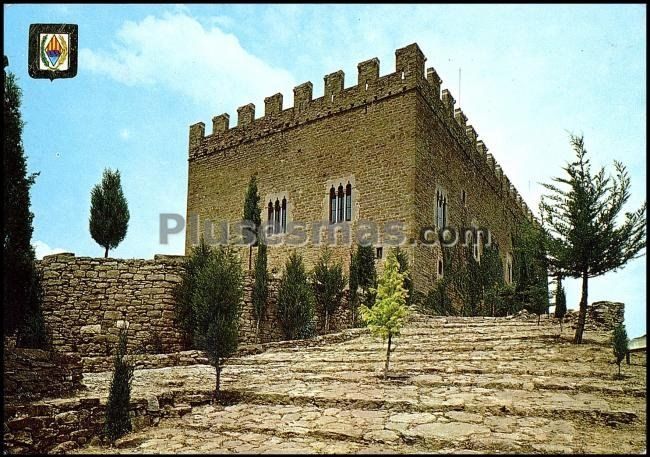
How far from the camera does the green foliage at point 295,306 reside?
1459 centimetres

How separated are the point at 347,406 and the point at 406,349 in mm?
3923

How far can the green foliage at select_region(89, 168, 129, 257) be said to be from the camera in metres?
15.3

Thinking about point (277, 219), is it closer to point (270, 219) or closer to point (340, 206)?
point (270, 219)

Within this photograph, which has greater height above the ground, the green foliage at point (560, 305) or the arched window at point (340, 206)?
the arched window at point (340, 206)

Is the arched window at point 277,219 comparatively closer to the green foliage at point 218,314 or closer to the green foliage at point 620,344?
the green foliage at point 218,314

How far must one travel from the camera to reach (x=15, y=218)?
30.5ft

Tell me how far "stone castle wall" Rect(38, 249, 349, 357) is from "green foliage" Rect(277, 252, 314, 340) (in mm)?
2507

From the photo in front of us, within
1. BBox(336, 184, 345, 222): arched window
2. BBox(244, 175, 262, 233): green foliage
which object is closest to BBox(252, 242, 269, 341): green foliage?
BBox(244, 175, 262, 233): green foliage

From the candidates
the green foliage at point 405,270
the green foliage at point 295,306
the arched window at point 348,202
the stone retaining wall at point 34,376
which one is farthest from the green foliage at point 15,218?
the arched window at point 348,202

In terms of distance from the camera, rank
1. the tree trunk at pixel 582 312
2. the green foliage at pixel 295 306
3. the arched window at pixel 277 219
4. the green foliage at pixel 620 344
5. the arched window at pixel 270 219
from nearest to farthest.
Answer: the green foliage at pixel 620 344, the tree trunk at pixel 582 312, the green foliage at pixel 295 306, the arched window at pixel 277 219, the arched window at pixel 270 219

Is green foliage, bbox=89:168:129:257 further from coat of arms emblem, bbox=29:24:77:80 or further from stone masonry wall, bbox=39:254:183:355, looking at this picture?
coat of arms emblem, bbox=29:24:77:80

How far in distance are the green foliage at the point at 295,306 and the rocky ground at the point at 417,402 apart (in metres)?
2.90

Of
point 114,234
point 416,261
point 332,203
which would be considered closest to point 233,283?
point 114,234

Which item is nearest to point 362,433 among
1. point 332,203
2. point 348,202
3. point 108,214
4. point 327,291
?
point 327,291
